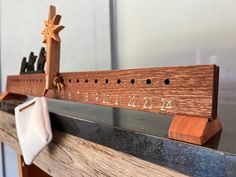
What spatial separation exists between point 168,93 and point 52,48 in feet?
1.11

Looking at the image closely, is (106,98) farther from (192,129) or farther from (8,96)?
(8,96)

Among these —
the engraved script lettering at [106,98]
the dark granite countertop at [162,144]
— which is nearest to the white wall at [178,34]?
the dark granite countertop at [162,144]

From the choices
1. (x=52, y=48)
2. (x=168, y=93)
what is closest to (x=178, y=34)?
(x=52, y=48)

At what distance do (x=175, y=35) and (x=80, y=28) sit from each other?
44cm

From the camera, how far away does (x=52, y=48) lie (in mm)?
553

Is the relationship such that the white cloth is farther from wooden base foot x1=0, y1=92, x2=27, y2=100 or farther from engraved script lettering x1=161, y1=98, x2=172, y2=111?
wooden base foot x1=0, y1=92, x2=27, y2=100

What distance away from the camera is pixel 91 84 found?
426 mm

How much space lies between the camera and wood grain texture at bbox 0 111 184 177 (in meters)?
0.30

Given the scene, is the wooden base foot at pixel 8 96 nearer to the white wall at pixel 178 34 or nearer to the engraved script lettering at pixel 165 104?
the white wall at pixel 178 34

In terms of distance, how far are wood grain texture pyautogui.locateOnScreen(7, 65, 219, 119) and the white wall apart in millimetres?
408

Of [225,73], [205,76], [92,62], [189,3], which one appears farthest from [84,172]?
[92,62]

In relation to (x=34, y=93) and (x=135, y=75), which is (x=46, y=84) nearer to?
(x=34, y=93)

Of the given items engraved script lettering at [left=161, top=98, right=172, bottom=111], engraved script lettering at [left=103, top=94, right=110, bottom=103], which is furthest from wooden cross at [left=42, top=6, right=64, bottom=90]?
engraved script lettering at [left=161, top=98, right=172, bottom=111]

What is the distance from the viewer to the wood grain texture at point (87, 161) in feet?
0.99
